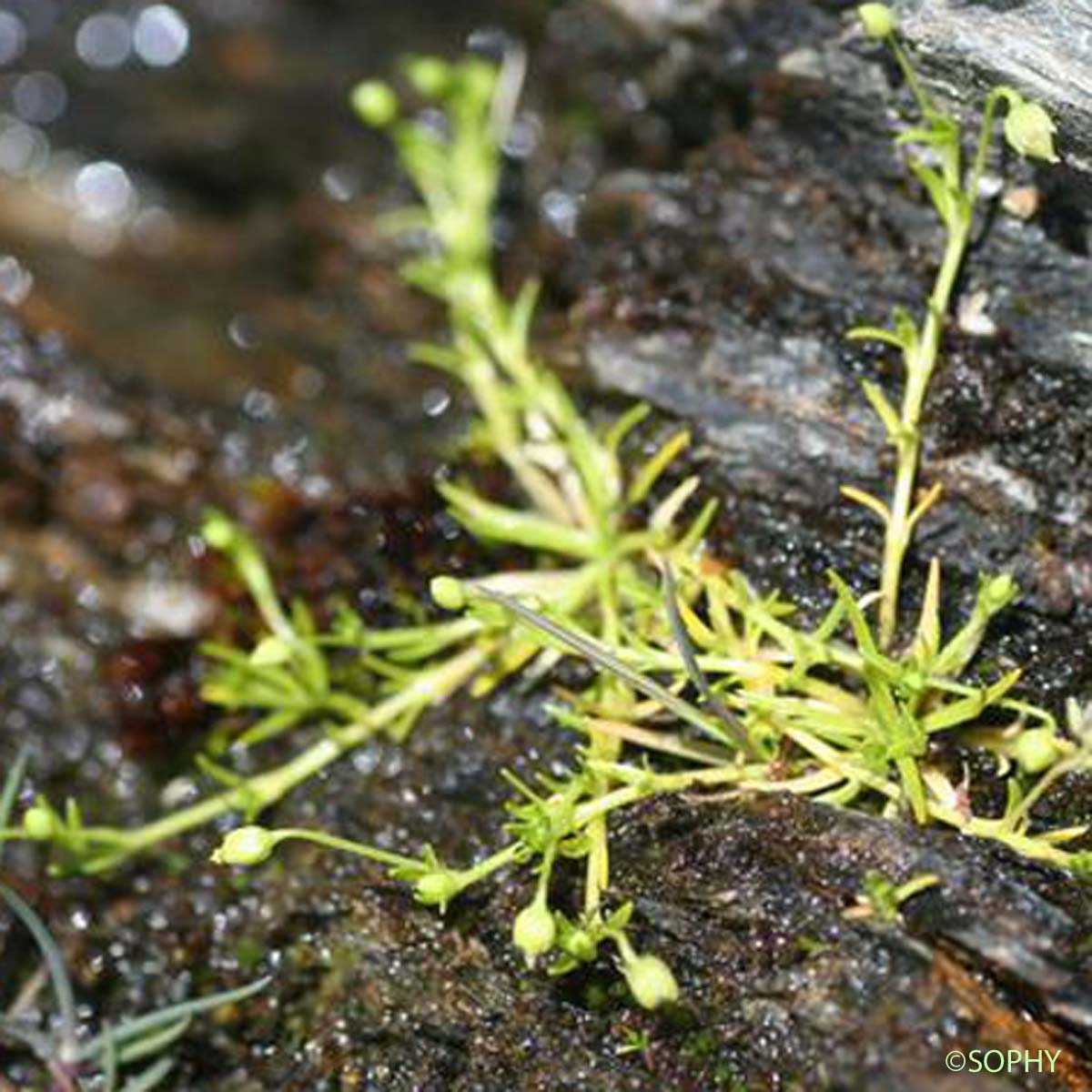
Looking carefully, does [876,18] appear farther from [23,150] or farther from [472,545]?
[23,150]

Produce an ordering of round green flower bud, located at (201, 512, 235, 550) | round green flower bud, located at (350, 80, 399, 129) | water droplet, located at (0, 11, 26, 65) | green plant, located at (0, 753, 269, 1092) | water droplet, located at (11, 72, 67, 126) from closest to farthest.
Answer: green plant, located at (0, 753, 269, 1092) < round green flower bud, located at (201, 512, 235, 550) < round green flower bud, located at (350, 80, 399, 129) < water droplet, located at (11, 72, 67, 126) < water droplet, located at (0, 11, 26, 65)

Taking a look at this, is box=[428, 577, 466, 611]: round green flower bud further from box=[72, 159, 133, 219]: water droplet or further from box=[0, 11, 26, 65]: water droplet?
box=[0, 11, 26, 65]: water droplet

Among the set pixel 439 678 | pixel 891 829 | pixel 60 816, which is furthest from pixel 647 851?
pixel 60 816

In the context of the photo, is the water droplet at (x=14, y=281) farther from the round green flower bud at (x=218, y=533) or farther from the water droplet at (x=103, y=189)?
the round green flower bud at (x=218, y=533)

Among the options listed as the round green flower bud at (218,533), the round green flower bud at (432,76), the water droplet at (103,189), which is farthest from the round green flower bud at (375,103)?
the water droplet at (103,189)

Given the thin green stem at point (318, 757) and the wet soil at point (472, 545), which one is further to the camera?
the thin green stem at point (318, 757)

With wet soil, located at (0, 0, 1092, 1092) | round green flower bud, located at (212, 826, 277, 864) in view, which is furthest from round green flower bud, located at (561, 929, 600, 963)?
round green flower bud, located at (212, 826, 277, 864)
